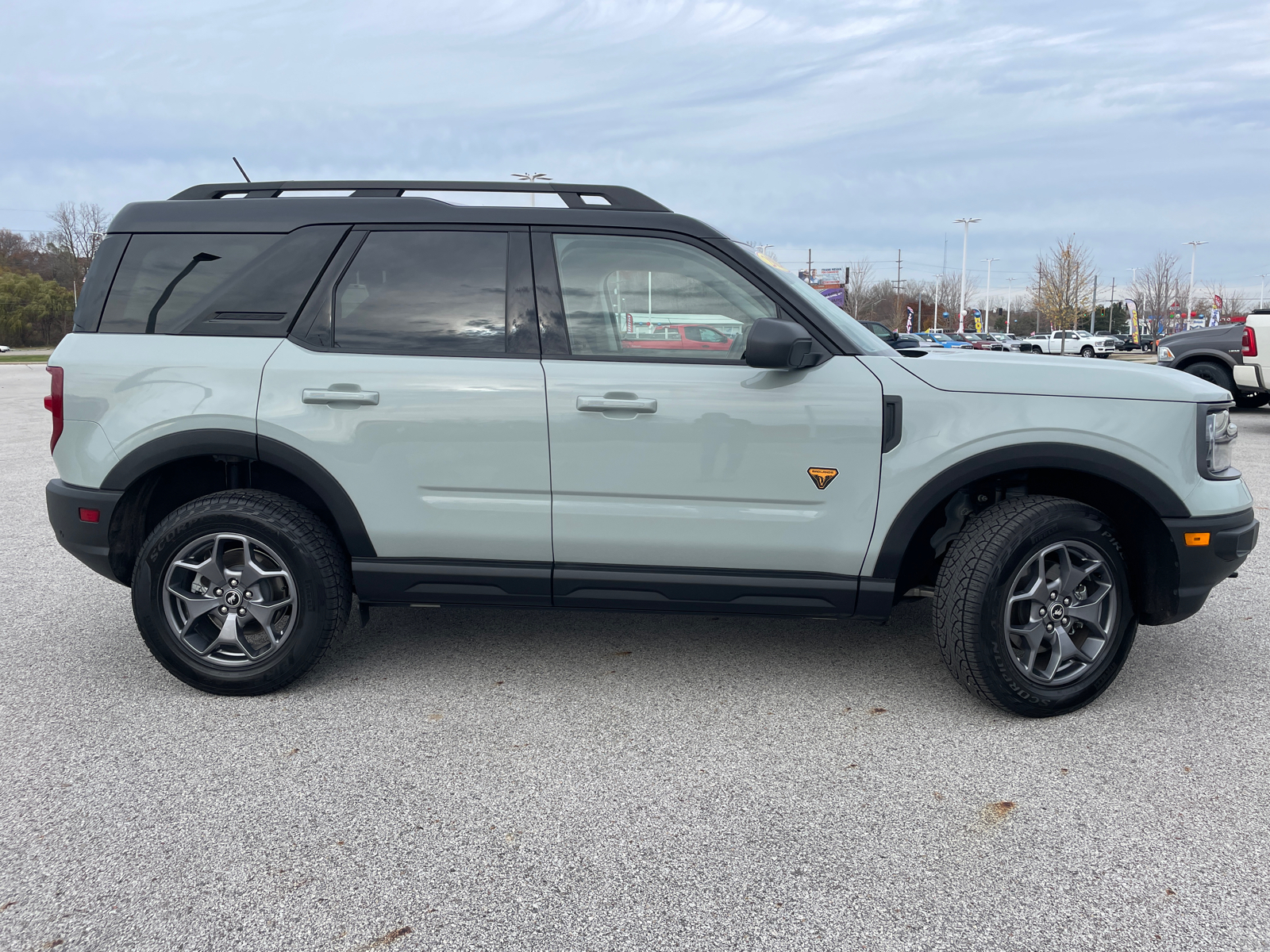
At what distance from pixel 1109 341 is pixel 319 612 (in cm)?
5657

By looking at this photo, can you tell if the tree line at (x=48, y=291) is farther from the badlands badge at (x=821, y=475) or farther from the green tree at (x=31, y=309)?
the badlands badge at (x=821, y=475)

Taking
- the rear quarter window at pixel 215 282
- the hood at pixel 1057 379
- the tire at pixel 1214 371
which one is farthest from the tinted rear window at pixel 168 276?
the tire at pixel 1214 371

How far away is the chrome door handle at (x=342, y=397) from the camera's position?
3.61 meters

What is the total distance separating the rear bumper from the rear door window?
1168mm

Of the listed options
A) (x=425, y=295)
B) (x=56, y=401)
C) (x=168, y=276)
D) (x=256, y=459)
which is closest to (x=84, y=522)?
(x=56, y=401)

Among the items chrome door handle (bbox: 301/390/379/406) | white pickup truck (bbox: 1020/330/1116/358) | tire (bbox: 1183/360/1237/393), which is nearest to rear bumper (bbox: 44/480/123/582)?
chrome door handle (bbox: 301/390/379/406)

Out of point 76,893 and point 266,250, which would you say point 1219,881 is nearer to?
point 76,893

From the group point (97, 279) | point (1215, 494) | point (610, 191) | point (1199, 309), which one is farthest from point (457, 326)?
point (1199, 309)

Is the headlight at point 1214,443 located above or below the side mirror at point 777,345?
below

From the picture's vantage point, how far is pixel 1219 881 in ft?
8.34

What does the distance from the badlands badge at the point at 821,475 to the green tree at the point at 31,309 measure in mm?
64515

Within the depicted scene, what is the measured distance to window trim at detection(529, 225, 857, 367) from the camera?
3.55 meters

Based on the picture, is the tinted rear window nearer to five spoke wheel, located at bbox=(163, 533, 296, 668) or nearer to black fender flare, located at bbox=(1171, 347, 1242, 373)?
five spoke wheel, located at bbox=(163, 533, 296, 668)

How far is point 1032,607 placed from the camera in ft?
11.7
